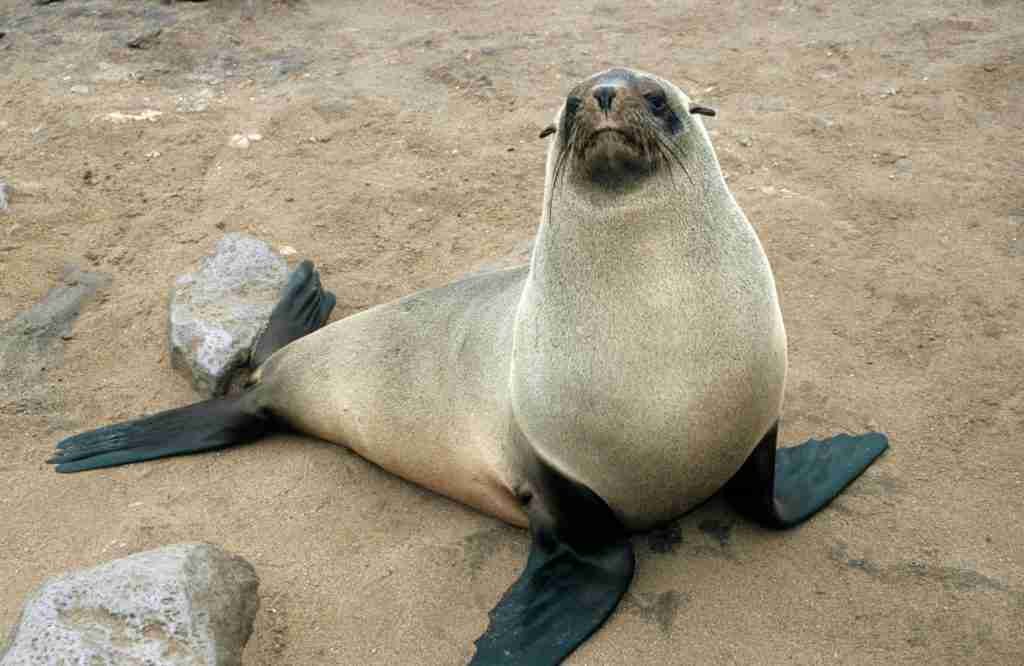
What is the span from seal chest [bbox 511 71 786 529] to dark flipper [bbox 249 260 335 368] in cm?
168

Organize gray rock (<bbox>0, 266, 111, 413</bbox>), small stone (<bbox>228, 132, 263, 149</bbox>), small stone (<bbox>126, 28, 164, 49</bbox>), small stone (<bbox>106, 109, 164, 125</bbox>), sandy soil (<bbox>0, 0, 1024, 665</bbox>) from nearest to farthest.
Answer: sandy soil (<bbox>0, 0, 1024, 665</bbox>) → gray rock (<bbox>0, 266, 111, 413</bbox>) → small stone (<bbox>228, 132, 263, 149</bbox>) → small stone (<bbox>106, 109, 164, 125</bbox>) → small stone (<bbox>126, 28, 164, 49</bbox>)

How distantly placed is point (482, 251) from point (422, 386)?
1.48 meters

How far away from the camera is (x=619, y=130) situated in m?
2.64

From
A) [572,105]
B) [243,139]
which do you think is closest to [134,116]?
[243,139]

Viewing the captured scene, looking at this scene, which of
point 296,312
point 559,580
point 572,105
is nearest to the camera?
point 572,105

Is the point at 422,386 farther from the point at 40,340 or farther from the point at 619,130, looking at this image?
the point at 40,340

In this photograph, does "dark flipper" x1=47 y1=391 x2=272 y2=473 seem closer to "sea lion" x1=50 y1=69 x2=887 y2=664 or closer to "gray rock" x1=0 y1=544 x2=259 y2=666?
"sea lion" x1=50 y1=69 x2=887 y2=664

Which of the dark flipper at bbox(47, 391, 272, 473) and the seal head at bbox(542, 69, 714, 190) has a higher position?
the seal head at bbox(542, 69, 714, 190)

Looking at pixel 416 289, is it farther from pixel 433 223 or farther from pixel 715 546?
pixel 715 546

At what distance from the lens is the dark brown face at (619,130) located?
265cm

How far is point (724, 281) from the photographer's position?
111 inches

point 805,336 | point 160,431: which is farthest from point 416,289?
point 805,336

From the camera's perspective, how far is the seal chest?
2.74 m

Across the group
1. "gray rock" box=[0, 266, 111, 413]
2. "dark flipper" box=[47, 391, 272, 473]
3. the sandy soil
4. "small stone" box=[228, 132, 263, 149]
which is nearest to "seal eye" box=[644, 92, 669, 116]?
the sandy soil
